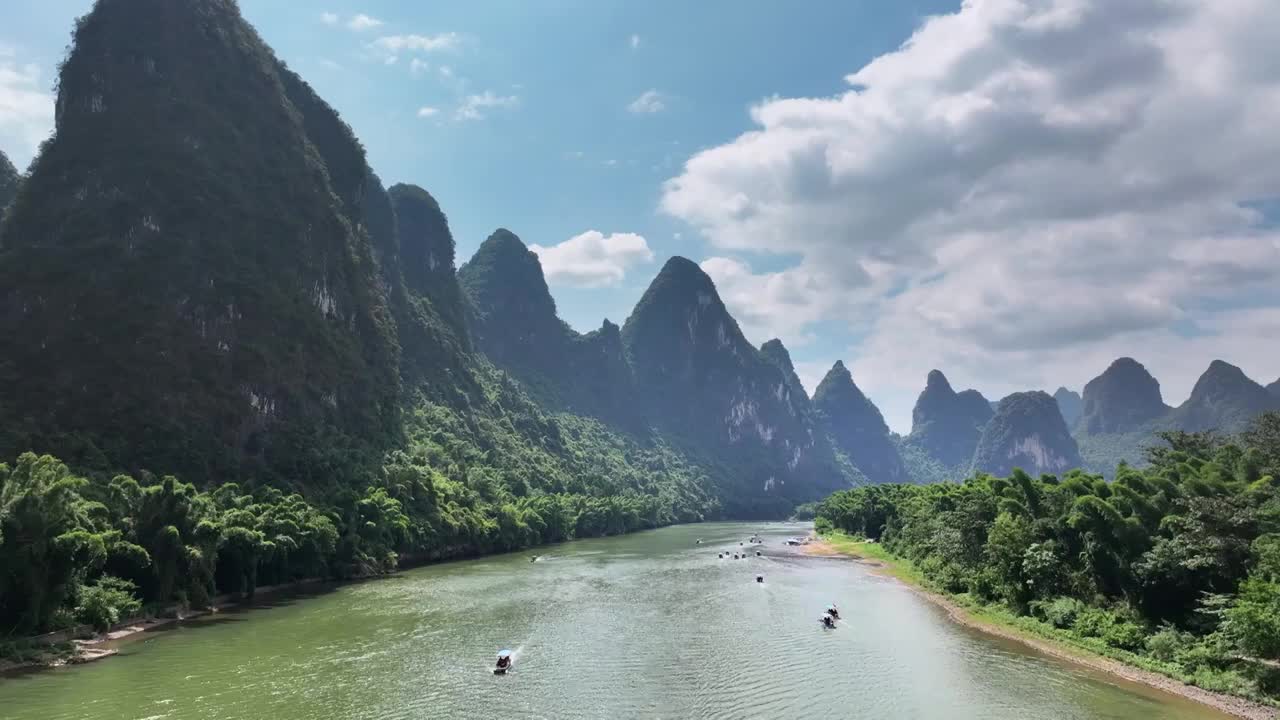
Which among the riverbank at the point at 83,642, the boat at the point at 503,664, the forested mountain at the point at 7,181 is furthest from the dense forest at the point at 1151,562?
the forested mountain at the point at 7,181

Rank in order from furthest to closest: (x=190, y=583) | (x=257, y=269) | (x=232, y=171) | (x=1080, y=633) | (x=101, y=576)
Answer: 1. (x=232, y=171)
2. (x=257, y=269)
3. (x=190, y=583)
4. (x=101, y=576)
5. (x=1080, y=633)

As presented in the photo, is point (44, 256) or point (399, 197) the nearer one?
point (44, 256)

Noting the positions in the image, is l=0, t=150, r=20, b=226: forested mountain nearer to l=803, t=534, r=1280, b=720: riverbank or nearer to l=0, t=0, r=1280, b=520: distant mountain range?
l=0, t=0, r=1280, b=520: distant mountain range

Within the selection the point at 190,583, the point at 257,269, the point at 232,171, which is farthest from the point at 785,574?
the point at 232,171

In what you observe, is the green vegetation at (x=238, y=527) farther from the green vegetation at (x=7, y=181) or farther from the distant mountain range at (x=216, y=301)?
the green vegetation at (x=7, y=181)

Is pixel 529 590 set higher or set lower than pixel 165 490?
lower

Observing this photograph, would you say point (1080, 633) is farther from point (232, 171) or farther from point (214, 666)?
point (232, 171)

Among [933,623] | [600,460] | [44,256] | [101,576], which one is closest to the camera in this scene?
A: [101,576]
